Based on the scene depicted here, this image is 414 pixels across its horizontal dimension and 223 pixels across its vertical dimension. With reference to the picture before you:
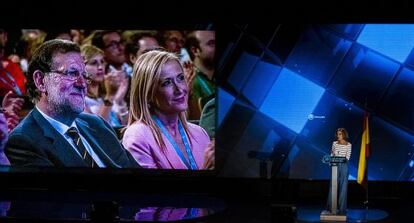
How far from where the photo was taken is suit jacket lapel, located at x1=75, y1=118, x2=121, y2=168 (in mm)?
11289

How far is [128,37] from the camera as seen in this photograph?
37.1 ft

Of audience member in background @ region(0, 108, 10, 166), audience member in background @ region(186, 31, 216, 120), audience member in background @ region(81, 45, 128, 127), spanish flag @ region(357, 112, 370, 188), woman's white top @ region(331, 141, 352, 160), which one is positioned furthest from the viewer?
audience member in background @ region(0, 108, 10, 166)

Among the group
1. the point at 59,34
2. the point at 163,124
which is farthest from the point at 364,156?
the point at 59,34

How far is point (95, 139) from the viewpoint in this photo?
37.0 feet

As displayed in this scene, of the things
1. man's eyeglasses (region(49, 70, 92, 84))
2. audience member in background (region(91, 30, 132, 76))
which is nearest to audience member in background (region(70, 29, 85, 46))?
audience member in background (region(91, 30, 132, 76))

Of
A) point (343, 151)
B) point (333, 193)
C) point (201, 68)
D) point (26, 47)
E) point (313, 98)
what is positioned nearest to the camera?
point (333, 193)

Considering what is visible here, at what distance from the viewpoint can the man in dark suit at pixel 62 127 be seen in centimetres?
1127

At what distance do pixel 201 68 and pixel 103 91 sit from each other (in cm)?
168

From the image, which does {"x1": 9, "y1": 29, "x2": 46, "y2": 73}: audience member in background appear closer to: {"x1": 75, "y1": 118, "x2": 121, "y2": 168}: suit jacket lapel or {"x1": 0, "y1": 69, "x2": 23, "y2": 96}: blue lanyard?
{"x1": 0, "y1": 69, "x2": 23, "y2": 96}: blue lanyard

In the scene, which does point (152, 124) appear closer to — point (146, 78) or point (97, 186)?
point (146, 78)

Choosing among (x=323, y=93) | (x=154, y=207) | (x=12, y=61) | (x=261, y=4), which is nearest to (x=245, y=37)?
(x=261, y=4)

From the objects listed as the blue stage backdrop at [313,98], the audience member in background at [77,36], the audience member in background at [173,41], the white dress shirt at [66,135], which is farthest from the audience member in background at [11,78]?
the blue stage backdrop at [313,98]

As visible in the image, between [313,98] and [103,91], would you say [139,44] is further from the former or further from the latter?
[313,98]

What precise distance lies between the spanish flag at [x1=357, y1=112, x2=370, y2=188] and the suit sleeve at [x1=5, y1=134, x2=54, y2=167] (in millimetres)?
5035
